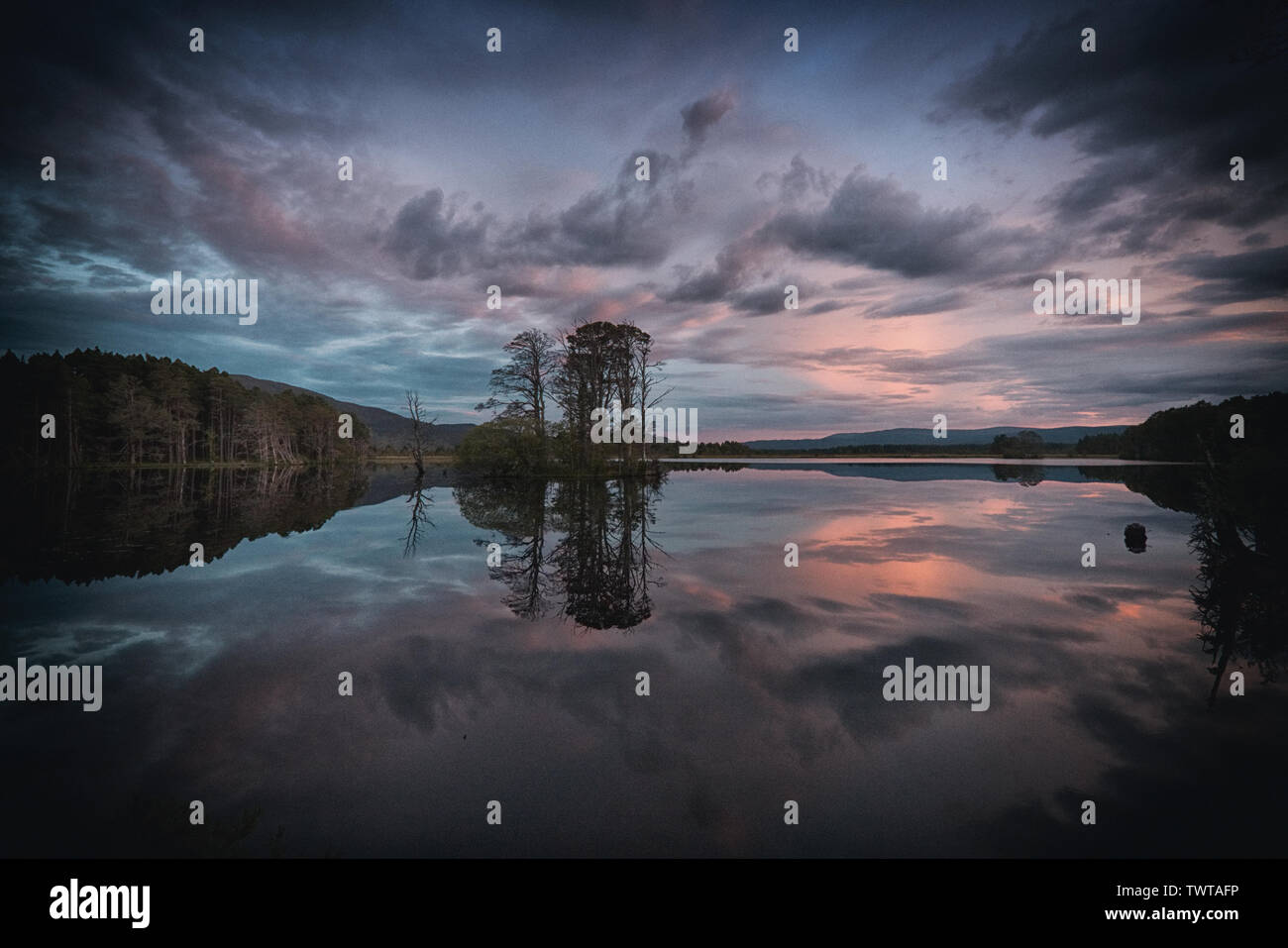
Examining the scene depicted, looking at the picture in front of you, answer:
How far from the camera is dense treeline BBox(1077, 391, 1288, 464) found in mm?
18406

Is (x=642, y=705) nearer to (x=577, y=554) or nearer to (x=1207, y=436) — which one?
(x=577, y=554)

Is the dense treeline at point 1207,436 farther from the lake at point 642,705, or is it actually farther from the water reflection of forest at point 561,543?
the lake at point 642,705

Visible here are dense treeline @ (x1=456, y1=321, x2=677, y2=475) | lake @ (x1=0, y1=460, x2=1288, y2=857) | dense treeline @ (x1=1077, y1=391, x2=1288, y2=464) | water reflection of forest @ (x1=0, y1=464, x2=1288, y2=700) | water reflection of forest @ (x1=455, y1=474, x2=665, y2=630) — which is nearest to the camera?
lake @ (x1=0, y1=460, x2=1288, y2=857)

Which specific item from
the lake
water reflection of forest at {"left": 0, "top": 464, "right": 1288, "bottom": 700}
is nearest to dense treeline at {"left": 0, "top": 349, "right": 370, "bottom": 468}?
water reflection of forest at {"left": 0, "top": 464, "right": 1288, "bottom": 700}

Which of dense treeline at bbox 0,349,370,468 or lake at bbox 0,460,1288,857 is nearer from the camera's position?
lake at bbox 0,460,1288,857

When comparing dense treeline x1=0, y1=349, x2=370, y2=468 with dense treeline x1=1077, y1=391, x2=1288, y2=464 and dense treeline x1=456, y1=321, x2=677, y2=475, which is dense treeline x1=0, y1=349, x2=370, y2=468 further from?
dense treeline x1=1077, y1=391, x2=1288, y2=464

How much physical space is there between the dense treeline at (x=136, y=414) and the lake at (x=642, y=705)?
83187mm

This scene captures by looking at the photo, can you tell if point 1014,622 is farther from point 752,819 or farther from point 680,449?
point 680,449

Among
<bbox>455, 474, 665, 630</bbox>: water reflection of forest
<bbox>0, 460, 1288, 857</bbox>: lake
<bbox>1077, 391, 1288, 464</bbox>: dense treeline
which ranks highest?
<bbox>1077, 391, 1288, 464</bbox>: dense treeline

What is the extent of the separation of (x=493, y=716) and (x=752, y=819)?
3271mm

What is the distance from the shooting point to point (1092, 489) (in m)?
42.2

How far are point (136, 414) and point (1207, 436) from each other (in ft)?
441

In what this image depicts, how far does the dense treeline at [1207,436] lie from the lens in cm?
1841

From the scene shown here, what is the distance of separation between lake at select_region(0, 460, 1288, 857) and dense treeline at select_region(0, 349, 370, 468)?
273ft
